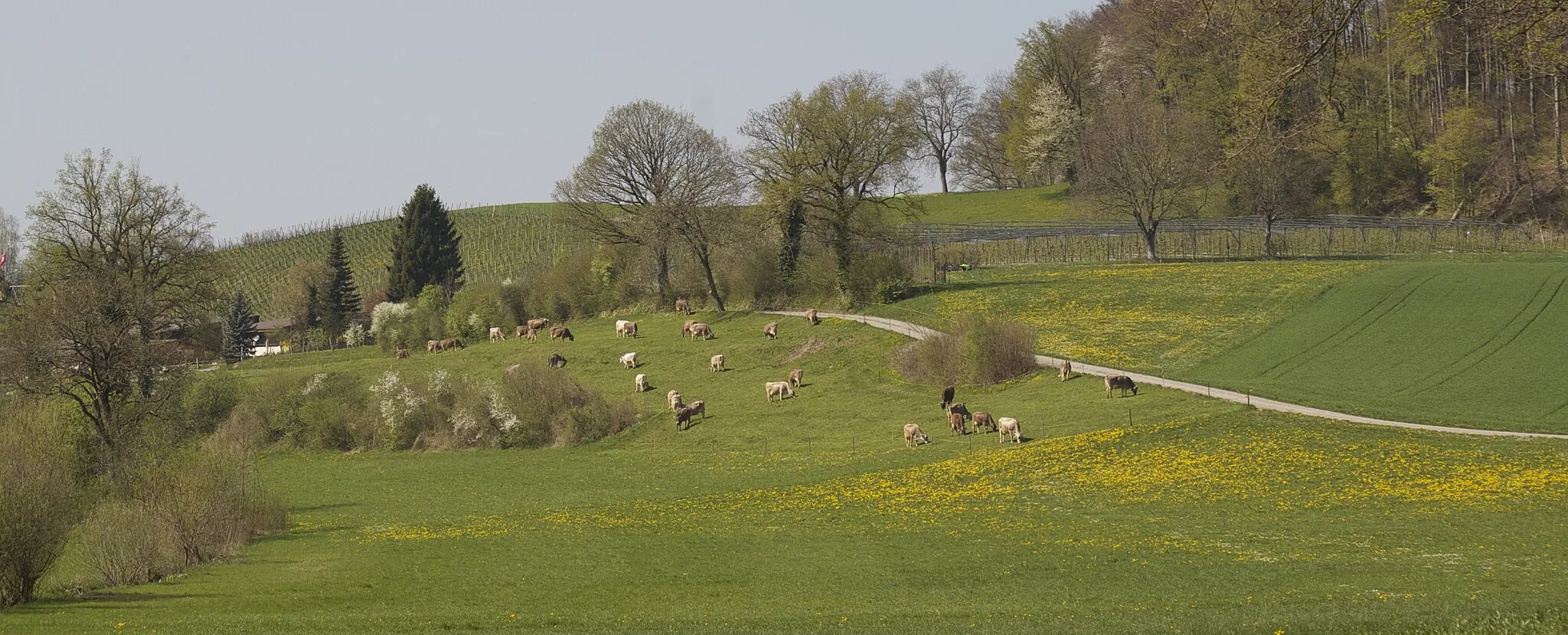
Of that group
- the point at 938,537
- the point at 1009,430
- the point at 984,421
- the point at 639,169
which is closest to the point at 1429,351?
the point at 984,421

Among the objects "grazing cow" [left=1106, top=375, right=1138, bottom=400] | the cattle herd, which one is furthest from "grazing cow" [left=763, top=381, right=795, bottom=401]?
"grazing cow" [left=1106, top=375, right=1138, bottom=400]

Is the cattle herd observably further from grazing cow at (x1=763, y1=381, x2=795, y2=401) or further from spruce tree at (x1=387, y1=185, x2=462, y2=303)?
spruce tree at (x1=387, y1=185, x2=462, y2=303)

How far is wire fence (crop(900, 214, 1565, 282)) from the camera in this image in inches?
3435

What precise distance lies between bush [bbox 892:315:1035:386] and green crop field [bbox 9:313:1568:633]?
2.91 metres

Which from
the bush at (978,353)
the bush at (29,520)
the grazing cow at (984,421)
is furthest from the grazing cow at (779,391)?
the bush at (29,520)

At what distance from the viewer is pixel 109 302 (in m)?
47.8

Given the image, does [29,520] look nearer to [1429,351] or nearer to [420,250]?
[1429,351]

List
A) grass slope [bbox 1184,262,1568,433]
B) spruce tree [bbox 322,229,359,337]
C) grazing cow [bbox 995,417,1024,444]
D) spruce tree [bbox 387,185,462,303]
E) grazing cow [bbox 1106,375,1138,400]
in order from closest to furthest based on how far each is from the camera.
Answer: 1. grass slope [bbox 1184,262,1568,433]
2. grazing cow [bbox 995,417,1024,444]
3. grazing cow [bbox 1106,375,1138,400]
4. spruce tree [bbox 322,229,359,337]
5. spruce tree [bbox 387,185,462,303]

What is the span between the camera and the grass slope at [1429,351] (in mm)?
44094

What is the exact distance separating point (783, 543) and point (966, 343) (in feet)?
95.1

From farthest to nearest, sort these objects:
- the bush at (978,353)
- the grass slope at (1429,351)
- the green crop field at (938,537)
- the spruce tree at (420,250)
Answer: the spruce tree at (420,250), the bush at (978,353), the grass slope at (1429,351), the green crop field at (938,537)

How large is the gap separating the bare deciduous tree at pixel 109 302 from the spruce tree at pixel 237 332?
39.9 meters

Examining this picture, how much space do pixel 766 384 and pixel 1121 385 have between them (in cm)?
1932

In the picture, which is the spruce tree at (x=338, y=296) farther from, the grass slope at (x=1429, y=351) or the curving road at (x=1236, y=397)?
the grass slope at (x=1429, y=351)
